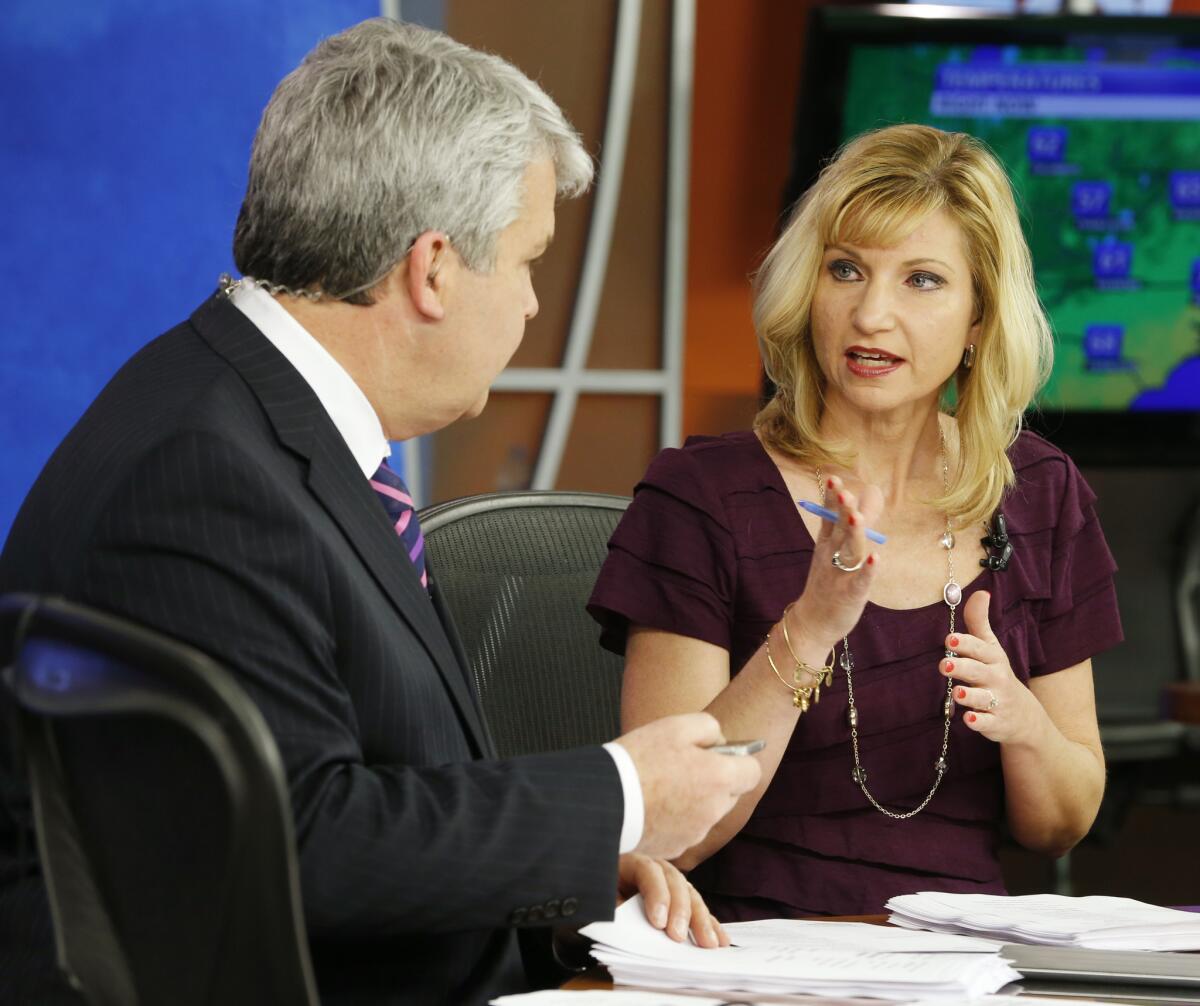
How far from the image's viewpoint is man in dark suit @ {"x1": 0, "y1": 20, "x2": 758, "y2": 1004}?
0.97m

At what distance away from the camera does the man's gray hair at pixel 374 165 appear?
1.16 metres

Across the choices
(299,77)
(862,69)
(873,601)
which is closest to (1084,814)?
(873,601)

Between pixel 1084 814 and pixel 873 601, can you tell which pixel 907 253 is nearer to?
pixel 873 601

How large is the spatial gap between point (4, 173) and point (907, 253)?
208 cm

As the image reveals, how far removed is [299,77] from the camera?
1.22 metres

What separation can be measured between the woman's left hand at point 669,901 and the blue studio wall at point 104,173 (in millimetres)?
2202

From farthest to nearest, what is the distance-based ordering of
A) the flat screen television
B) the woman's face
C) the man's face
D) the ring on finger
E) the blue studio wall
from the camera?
1. the flat screen television
2. the blue studio wall
3. the woman's face
4. the ring on finger
5. the man's face

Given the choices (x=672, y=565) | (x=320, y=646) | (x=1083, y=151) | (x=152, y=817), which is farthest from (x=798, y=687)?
(x=1083, y=151)

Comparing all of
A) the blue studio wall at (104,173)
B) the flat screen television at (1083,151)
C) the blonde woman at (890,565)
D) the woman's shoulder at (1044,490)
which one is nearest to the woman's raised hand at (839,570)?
the blonde woman at (890,565)

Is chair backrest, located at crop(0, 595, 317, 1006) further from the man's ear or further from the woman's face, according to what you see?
the woman's face

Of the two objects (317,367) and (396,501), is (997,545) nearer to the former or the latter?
(396,501)

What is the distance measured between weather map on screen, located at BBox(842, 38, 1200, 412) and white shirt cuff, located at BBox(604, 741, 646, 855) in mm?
2447

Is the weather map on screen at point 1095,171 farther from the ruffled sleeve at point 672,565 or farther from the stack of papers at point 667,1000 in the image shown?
the stack of papers at point 667,1000

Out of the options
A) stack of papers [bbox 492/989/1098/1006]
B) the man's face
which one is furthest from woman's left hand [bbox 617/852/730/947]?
the man's face
